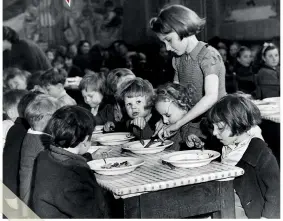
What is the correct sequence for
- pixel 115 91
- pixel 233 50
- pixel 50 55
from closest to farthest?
pixel 115 91 < pixel 233 50 < pixel 50 55

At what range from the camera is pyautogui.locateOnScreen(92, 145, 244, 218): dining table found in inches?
68.5

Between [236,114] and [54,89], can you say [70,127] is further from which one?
[54,89]

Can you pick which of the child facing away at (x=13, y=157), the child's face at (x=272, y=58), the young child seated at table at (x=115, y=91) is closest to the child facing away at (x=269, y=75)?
the child's face at (x=272, y=58)

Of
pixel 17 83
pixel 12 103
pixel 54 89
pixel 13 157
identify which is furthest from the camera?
pixel 17 83

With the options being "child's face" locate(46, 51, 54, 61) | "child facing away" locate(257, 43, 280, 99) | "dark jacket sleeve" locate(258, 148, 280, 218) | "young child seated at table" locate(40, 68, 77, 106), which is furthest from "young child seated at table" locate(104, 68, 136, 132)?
"child's face" locate(46, 51, 54, 61)

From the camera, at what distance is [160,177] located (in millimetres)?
1836

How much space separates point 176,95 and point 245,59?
3243 millimetres

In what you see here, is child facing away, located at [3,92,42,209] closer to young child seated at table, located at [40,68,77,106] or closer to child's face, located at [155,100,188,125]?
child's face, located at [155,100,188,125]

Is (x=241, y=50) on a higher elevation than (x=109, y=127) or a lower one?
higher

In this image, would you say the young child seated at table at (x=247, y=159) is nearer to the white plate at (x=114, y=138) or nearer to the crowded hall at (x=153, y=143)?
the crowded hall at (x=153, y=143)

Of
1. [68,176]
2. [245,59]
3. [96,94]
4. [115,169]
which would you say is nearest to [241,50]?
[245,59]

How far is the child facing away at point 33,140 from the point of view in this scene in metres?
2.47

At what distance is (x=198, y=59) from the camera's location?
260cm

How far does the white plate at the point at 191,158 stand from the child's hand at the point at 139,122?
72 centimetres
